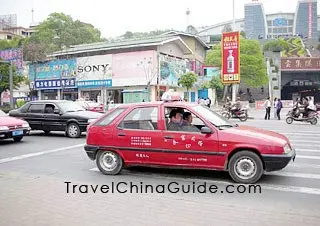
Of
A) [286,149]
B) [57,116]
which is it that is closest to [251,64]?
[57,116]

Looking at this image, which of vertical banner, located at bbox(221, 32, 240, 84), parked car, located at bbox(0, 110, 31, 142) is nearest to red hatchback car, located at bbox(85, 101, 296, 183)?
parked car, located at bbox(0, 110, 31, 142)

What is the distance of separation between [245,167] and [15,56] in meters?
34.3

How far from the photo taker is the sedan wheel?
13.7 meters

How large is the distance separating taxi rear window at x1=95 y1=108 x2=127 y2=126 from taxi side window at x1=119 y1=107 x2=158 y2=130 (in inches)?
9.0

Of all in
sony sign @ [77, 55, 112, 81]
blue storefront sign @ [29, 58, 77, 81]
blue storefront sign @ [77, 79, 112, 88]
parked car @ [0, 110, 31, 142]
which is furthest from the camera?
blue storefront sign @ [29, 58, 77, 81]

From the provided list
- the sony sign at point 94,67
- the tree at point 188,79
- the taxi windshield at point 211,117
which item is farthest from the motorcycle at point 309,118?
the sony sign at point 94,67

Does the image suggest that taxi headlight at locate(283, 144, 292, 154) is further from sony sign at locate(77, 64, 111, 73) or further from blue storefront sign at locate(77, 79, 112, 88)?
sony sign at locate(77, 64, 111, 73)

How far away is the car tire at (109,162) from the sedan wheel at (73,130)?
6225 millimetres

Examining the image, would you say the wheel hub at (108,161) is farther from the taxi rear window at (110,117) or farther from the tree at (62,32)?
the tree at (62,32)

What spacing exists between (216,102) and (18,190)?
44002 mm

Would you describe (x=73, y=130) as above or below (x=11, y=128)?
below

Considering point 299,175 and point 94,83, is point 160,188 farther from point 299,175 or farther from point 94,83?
point 94,83

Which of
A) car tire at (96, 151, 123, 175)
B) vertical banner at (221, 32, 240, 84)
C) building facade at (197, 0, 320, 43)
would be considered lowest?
car tire at (96, 151, 123, 175)

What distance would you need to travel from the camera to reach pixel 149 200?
5.68 m
